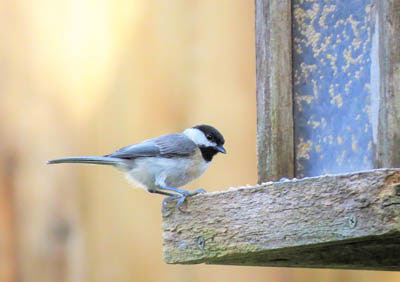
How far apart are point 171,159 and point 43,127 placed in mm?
528

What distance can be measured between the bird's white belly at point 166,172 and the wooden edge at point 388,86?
1.03 metres

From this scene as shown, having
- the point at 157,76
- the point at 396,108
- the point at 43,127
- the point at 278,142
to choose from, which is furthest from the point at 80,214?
the point at 396,108

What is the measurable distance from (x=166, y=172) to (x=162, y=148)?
0.10m

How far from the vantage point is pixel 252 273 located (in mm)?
3221

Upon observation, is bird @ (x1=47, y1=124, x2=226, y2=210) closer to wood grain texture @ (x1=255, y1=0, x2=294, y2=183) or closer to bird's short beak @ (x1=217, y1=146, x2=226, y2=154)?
bird's short beak @ (x1=217, y1=146, x2=226, y2=154)

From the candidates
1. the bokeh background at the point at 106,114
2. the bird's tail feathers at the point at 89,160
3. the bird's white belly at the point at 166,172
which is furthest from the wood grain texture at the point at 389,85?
the bird's tail feathers at the point at 89,160

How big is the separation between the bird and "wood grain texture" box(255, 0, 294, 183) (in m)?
0.55

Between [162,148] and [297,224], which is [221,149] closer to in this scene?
[162,148]

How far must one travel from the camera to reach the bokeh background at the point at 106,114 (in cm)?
323

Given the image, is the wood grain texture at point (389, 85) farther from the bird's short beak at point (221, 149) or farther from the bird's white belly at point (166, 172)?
the bird's white belly at point (166, 172)

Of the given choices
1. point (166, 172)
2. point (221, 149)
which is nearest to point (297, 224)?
point (221, 149)

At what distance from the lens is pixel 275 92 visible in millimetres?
2789

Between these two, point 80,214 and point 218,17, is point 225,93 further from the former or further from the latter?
point 80,214

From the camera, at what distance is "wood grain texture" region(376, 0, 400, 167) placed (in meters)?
2.47
